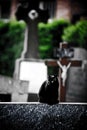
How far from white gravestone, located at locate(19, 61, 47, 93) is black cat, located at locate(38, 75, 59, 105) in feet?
9.38

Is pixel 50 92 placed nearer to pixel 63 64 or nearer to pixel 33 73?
pixel 63 64

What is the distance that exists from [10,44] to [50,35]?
2.05 metres

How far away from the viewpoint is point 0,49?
12703mm

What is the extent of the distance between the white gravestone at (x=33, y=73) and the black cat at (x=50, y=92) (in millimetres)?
2858

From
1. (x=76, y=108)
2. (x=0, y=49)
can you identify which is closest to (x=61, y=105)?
(x=76, y=108)

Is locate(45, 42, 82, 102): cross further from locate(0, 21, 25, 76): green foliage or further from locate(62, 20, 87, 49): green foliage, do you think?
locate(0, 21, 25, 76): green foliage

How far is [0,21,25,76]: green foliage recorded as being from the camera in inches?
473

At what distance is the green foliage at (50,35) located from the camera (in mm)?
11593

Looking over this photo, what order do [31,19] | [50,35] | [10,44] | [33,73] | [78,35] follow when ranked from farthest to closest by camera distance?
[10,44]
[50,35]
[78,35]
[31,19]
[33,73]

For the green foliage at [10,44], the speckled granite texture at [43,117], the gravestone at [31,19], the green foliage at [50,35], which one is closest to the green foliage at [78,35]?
the green foliage at [50,35]

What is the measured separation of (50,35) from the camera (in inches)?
467

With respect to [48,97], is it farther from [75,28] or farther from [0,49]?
[0,49]

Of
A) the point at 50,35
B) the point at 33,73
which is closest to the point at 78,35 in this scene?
the point at 50,35

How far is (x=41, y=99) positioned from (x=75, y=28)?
6.39 metres
